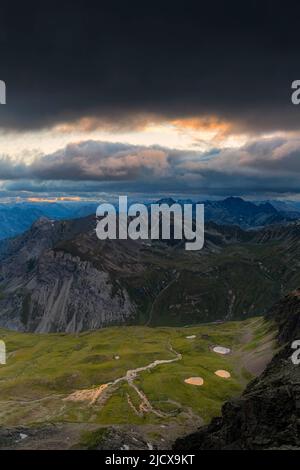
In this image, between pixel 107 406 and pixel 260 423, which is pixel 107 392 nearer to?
pixel 107 406

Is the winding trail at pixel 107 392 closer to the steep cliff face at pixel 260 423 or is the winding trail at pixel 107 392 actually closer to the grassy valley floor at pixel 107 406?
the grassy valley floor at pixel 107 406

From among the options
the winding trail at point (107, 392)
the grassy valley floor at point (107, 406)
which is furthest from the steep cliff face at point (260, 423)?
the winding trail at point (107, 392)

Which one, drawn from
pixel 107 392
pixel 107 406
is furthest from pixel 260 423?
pixel 107 392

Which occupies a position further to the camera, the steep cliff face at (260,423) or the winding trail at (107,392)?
the winding trail at (107,392)

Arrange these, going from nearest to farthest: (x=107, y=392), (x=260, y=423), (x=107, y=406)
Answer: (x=260, y=423) → (x=107, y=406) → (x=107, y=392)

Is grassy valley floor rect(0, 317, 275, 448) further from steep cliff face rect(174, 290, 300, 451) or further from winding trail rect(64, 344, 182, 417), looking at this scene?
steep cliff face rect(174, 290, 300, 451)

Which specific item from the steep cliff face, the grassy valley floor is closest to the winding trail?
the grassy valley floor
